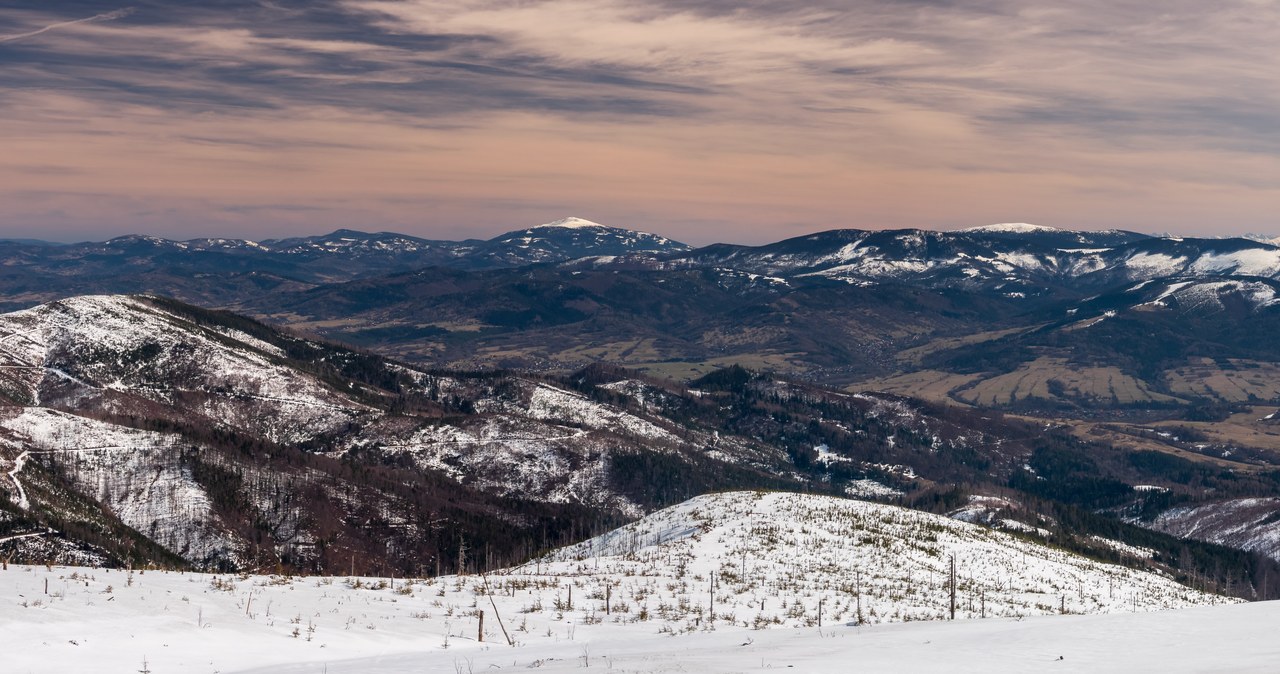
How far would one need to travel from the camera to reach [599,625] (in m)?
41.5

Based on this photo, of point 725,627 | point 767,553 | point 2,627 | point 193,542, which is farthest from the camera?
point 193,542

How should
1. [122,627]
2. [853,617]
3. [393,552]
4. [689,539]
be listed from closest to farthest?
[122,627]
[853,617]
[689,539]
[393,552]

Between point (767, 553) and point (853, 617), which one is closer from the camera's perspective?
point (853, 617)

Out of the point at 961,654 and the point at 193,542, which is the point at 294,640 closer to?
the point at 961,654

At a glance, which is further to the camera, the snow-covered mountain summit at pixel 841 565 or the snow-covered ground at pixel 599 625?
the snow-covered mountain summit at pixel 841 565

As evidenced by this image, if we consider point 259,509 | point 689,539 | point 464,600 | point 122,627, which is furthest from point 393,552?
point 122,627

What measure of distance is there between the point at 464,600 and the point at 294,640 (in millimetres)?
11742

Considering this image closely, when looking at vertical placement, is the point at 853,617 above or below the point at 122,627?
below

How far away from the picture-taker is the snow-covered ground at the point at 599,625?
2870 cm

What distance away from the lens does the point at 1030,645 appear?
3098cm

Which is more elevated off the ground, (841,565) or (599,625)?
(599,625)

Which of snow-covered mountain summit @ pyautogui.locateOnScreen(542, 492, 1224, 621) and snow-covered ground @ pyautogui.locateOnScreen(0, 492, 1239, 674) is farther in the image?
snow-covered mountain summit @ pyautogui.locateOnScreen(542, 492, 1224, 621)

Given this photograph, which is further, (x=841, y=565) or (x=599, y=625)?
(x=841, y=565)

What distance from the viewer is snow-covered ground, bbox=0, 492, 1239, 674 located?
2870cm
